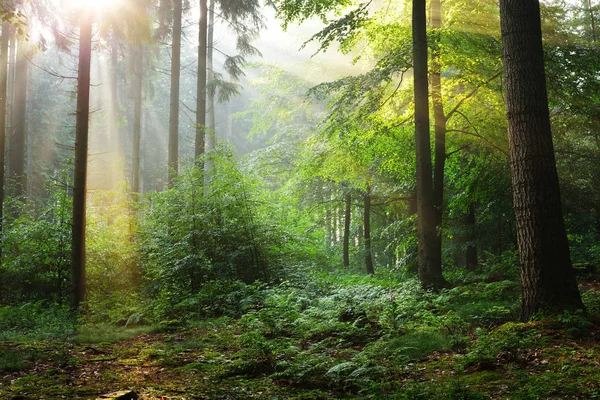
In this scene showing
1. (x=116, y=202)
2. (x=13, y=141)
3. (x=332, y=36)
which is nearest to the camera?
(x=332, y=36)

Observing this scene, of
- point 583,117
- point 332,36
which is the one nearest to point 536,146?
point 332,36

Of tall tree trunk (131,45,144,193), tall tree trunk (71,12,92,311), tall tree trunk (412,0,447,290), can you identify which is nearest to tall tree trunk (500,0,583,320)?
tall tree trunk (412,0,447,290)

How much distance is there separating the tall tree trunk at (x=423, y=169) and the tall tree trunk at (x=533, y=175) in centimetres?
337

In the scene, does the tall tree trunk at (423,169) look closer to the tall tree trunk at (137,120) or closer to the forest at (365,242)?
the forest at (365,242)

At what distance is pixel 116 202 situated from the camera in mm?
13508

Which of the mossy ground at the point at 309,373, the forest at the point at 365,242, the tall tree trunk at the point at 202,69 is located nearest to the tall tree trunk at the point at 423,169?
the forest at the point at 365,242

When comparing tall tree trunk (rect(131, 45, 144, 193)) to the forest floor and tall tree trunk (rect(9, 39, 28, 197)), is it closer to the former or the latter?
tall tree trunk (rect(9, 39, 28, 197))

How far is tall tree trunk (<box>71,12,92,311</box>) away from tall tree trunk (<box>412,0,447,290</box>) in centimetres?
717

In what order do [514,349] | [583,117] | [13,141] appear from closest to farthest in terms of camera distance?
[514,349] < [583,117] < [13,141]

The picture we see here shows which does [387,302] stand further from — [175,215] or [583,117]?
[583,117]

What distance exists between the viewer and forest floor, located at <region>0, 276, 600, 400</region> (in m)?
3.65

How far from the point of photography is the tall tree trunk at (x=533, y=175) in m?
5.20

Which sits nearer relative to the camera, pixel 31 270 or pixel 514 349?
pixel 514 349

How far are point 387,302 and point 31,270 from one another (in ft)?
30.9
